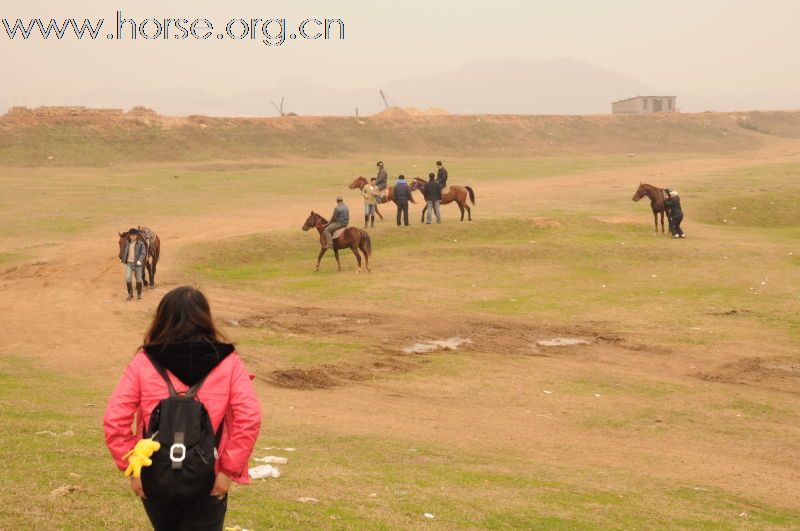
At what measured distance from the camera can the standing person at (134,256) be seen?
82.7ft

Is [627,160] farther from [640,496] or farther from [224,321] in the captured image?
[640,496]

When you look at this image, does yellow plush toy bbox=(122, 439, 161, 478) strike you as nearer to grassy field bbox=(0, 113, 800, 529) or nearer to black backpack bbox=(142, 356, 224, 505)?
black backpack bbox=(142, 356, 224, 505)

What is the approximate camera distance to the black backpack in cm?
551

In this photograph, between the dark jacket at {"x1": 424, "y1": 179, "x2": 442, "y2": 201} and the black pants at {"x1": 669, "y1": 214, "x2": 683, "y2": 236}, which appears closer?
the black pants at {"x1": 669, "y1": 214, "x2": 683, "y2": 236}

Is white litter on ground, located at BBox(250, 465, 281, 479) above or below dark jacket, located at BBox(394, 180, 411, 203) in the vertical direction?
below

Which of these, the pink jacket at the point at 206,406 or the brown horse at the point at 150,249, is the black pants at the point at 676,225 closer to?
the brown horse at the point at 150,249

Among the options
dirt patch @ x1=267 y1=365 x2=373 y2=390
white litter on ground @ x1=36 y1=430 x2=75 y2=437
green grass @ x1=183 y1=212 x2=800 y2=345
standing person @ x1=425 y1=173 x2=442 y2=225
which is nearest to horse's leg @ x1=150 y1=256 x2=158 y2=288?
green grass @ x1=183 y1=212 x2=800 y2=345

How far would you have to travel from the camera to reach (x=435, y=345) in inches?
837

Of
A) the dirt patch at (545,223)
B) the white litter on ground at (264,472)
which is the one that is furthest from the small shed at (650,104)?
the white litter on ground at (264,472)

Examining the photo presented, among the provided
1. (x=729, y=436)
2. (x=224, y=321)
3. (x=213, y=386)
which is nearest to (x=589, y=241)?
(x=224, y=321)

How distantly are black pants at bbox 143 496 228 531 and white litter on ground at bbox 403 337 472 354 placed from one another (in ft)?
49.2

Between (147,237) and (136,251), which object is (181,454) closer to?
(136,251)

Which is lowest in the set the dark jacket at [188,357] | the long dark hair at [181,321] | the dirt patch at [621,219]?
the dirt patch at [621,219]

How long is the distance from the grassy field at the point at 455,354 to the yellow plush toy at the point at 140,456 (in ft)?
10.3
